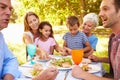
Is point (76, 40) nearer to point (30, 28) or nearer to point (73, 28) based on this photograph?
point (73, 28)

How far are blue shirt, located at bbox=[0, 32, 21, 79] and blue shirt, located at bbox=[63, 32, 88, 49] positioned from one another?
1.66 meters

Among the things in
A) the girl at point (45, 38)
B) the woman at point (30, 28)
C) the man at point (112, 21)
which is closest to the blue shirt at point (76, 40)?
the girl at point (45, 38)

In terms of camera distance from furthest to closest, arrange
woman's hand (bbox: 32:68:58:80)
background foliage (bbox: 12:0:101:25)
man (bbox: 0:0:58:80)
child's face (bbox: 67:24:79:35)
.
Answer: background foliage (bbox: 12:0:101:25) < child's face (bbox: 67:24:79:35) < man (bbox: 0:0:58:80) < woman's hand (bbox: 32:68:58:80)

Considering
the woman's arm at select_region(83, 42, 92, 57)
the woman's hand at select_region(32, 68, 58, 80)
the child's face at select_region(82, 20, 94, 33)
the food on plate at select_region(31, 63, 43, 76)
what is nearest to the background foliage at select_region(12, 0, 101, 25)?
the child's face at select_region(82, 20, 94, 33)

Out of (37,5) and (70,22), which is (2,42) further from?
(37,5)

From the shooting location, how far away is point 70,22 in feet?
11.4

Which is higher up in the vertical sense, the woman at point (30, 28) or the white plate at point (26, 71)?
Result: the woman at point (30, 28)

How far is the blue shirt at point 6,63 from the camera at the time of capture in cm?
202

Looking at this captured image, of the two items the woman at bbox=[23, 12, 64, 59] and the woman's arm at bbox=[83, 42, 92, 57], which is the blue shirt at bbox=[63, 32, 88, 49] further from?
the woman at bbox=[23, 12, 64, 59]

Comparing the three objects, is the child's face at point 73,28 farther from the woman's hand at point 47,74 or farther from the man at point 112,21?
the woman's hand at point 47,74

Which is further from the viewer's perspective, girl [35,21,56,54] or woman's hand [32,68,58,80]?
girl [35,21,56,54]

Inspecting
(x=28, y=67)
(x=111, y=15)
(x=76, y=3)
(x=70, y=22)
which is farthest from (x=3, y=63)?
(x=76, y=3)

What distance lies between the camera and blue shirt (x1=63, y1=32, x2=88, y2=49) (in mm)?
3656

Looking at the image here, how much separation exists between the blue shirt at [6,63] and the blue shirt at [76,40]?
5.46 ft
